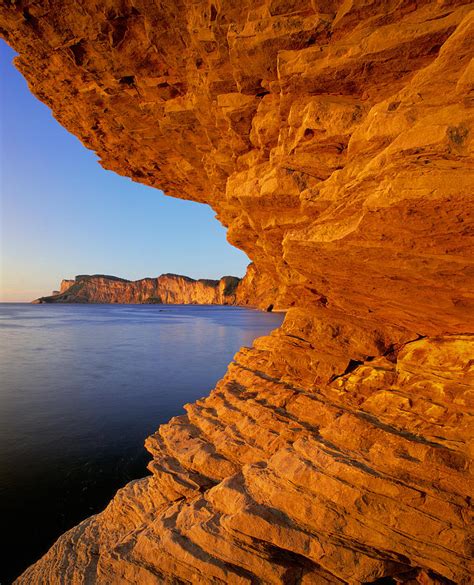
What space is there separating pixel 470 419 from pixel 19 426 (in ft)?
80.4

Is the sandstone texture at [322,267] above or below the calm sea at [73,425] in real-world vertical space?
above

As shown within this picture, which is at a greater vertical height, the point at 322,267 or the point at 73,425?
the point at 322,267

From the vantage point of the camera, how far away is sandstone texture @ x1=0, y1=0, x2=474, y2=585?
19.4 ft

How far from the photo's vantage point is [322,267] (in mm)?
8000

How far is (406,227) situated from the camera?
19.3ft

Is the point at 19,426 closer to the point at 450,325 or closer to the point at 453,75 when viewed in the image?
the point at 450,325

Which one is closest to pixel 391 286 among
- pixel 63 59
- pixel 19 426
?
pixel 63 59

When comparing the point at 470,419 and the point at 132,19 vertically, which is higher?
the point at 132,19

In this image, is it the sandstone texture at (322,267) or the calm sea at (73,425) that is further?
the calm sea at (73,425)

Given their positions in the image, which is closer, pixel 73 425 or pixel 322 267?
pixel 322 267

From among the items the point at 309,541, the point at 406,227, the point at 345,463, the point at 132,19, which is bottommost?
the point at 309,541

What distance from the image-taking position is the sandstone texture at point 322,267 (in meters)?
5.91

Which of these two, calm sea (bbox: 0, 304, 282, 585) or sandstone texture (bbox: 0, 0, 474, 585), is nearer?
sandstone texture (bbox: 0, 0, 474, 585)

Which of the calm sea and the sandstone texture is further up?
the sandstone texture
